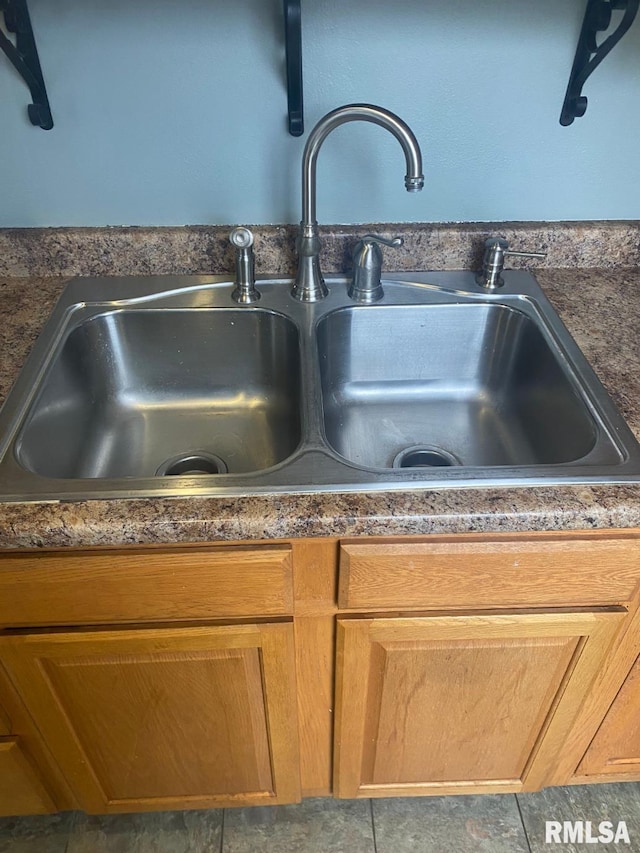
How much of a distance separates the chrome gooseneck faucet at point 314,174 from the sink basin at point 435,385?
8cm

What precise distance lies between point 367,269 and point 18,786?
1086 mm

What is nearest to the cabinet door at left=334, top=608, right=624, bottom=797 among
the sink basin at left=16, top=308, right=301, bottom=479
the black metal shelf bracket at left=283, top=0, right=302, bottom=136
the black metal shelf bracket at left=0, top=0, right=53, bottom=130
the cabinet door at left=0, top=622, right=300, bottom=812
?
the cabinet door at left=0, top=622, right=300, bottom=812

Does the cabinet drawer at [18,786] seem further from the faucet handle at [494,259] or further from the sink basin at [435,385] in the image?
the faucet handle at [494,259]

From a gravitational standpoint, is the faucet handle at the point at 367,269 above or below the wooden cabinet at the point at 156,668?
above

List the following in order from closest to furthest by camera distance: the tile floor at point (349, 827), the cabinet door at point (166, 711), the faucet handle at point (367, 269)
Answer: the cabinet door at point (166, 711) → the faucet handle at point (367, 269) → the tile floor at point (349, 827)

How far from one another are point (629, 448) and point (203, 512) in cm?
57

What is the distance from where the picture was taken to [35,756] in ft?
3.49

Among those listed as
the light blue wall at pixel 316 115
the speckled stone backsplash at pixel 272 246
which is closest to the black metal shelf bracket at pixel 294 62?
the light blue wall at pixel 316 115

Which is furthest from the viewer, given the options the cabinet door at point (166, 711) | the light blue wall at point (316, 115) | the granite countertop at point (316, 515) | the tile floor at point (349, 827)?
the tile floor at point (349, 827)

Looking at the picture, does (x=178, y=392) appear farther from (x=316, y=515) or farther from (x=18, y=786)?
(x=18, y=786)

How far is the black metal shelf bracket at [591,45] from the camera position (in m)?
0.94

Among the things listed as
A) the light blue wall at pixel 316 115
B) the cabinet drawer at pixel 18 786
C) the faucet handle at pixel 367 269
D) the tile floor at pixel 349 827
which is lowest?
the tile floor at pixel 349 827

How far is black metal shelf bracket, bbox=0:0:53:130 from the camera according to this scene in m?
0.95

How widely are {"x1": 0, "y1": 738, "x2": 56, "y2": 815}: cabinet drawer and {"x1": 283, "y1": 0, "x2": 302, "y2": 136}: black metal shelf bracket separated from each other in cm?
111
